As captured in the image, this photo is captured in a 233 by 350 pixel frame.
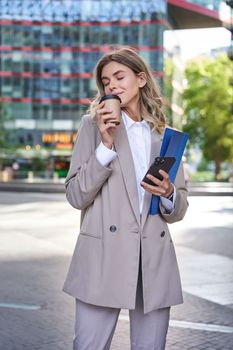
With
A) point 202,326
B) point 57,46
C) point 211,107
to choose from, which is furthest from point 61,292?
point 57,46

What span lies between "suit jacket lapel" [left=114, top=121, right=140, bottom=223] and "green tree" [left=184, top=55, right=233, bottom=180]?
56.9m

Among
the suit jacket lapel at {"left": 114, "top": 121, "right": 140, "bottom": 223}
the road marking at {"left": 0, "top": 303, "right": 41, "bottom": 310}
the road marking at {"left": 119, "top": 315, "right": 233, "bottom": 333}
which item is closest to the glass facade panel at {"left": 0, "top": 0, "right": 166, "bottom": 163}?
the road marking at {"left": 0, "top": 303, "right": 41, "bottom": 310}

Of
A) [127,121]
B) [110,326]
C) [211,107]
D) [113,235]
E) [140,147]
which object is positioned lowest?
[211,107]

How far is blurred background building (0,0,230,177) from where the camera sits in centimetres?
6688

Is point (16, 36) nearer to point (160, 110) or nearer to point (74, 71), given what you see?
point (74, 71)

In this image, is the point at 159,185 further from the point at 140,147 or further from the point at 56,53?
the point at 56,53

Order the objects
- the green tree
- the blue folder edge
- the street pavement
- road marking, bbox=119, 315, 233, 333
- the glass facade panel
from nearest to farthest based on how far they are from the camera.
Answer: the blue folder edge → the street pavement → road marking, bbox=119, 315, 233, 333 → the green tree → the glass facade panel

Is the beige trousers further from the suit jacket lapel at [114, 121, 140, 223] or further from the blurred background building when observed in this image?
the blurred background building

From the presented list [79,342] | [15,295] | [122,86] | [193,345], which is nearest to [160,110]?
[122,86]

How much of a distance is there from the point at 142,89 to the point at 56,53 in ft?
Result: 220

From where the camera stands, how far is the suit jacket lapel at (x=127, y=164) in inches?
116

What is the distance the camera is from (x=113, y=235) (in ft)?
9.59

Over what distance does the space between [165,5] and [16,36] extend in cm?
1502

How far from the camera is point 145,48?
219 feet
